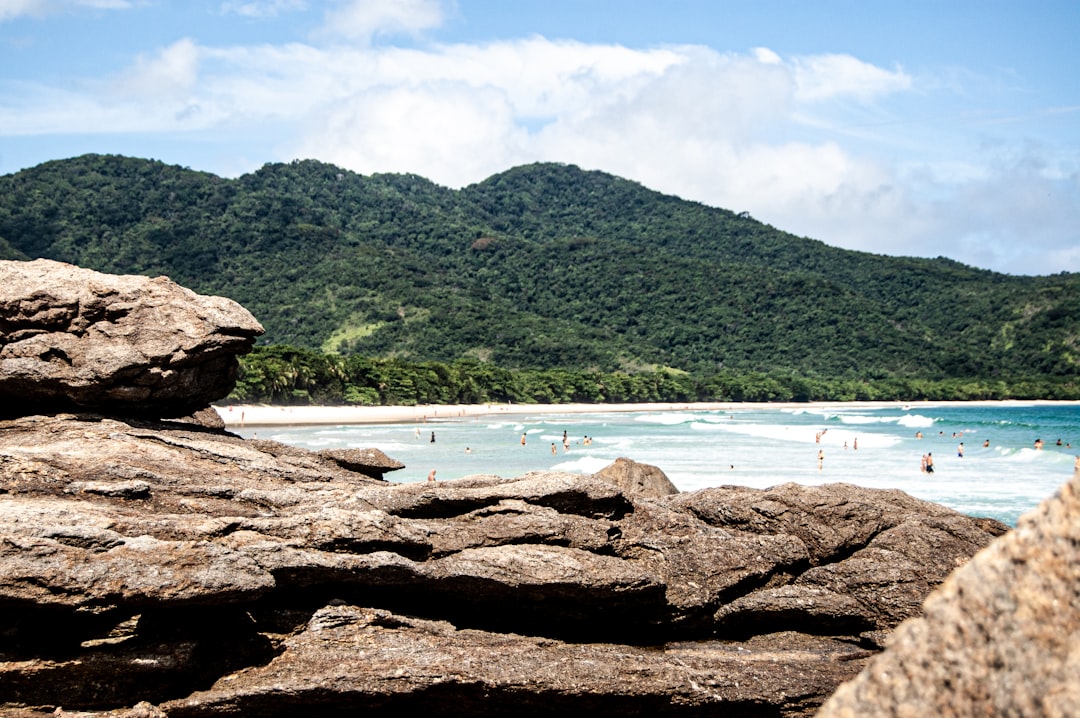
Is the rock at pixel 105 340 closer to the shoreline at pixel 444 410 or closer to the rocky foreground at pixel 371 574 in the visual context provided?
the rocky foreground at pixel 371 574

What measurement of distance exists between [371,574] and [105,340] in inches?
223

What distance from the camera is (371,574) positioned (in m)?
9.57

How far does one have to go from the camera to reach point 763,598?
36.7 ft

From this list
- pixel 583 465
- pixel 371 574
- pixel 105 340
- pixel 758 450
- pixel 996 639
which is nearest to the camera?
pixel 996 639

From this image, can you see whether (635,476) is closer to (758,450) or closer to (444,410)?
(758,450)

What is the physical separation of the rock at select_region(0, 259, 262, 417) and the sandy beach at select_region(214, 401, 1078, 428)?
62.3 m

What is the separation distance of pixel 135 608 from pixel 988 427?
10736 centimetres

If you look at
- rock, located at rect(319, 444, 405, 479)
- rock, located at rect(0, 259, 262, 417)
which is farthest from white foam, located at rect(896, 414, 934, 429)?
rock, located at rect(0, 259, 262, 417)

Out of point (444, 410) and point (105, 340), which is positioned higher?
point (105, 340)

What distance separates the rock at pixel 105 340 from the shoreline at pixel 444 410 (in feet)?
120

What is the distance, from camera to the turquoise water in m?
45.8

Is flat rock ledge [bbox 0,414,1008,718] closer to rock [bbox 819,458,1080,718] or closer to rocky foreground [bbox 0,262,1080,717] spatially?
rocky foreground [bbox 0,262,1080,717]

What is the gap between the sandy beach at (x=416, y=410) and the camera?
83.4 metres

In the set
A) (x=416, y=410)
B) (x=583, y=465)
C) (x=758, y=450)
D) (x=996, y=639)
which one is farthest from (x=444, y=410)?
(x=996, y=639)
